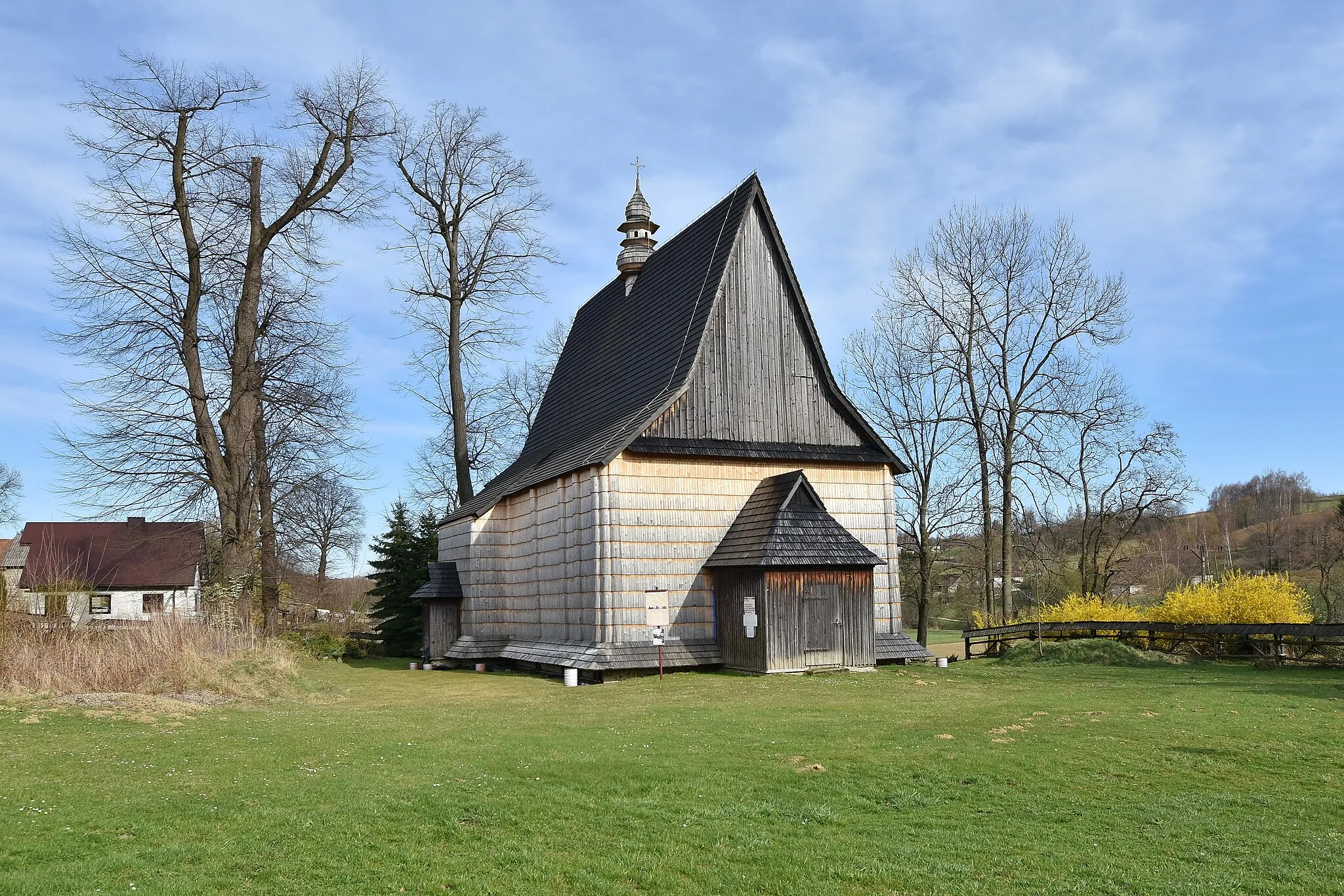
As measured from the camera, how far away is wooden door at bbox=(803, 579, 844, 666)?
2047 cm

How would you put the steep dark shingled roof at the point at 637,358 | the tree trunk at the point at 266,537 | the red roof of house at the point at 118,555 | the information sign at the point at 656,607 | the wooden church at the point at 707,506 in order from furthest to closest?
the red roof of house at the point at 118,555 < the tree trunk at the point at 266,537 < the steep dark shingled roof at the point at 637,358 < the wooden church at the point at 707,506 < the information sign at the point at 656,607

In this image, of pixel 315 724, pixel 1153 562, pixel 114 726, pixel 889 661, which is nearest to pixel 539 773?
pixel 315 724

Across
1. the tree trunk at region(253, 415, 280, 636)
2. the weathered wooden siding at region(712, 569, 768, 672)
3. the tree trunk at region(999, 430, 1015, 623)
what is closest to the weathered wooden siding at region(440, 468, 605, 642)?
the weathered wooden siding at region(712, 569, 768, 672)

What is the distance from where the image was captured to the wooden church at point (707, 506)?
2070 cm

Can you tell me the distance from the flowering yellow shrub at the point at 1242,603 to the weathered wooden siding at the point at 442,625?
18659 mm

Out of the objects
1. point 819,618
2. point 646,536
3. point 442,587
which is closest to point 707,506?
point 646,536

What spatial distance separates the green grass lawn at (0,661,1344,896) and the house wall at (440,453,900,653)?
5.95 meters

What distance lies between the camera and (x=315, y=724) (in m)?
13.5

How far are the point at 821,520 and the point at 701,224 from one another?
897cm

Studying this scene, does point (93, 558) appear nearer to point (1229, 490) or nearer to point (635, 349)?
point (635, 349)

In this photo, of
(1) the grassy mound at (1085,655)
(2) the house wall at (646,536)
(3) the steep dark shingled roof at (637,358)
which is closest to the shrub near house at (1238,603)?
(1) the grassy mound at (1085,655)

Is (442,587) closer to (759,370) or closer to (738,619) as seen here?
(738,619)

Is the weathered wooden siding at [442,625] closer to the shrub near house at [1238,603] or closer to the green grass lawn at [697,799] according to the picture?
the green grass lawn at [697,799]

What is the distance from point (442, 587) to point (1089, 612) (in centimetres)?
1791
